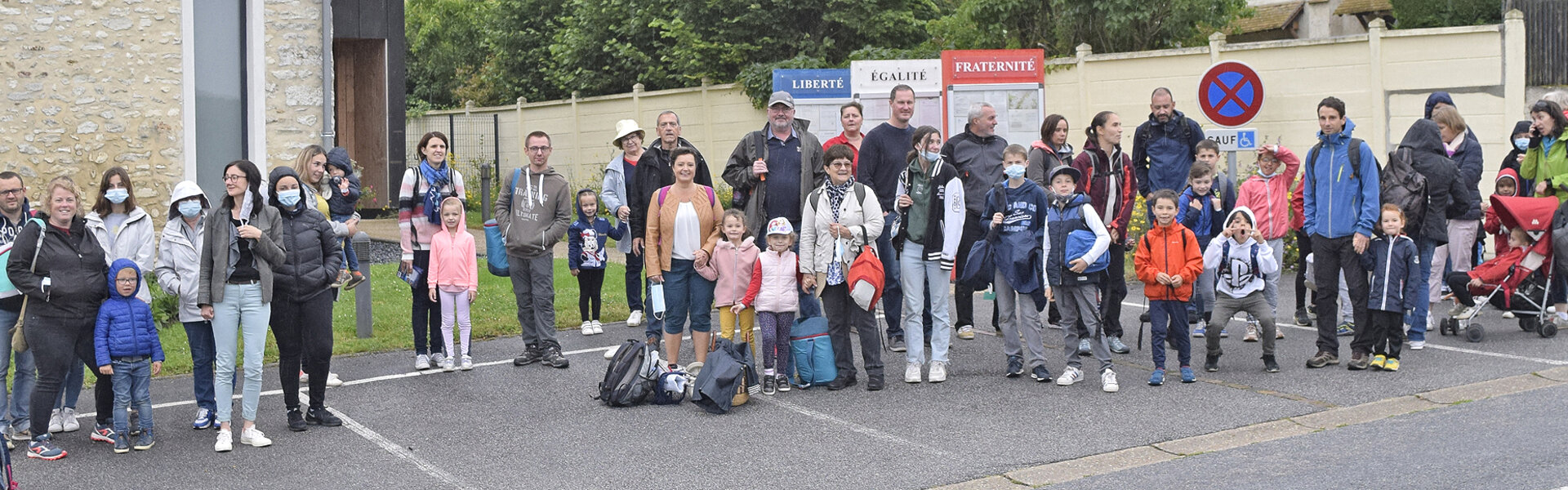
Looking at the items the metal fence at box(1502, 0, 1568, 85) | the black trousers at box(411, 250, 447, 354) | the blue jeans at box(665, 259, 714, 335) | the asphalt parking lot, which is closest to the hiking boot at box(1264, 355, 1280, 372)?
the asphalt parking lot

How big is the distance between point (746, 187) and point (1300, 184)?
14.3 feet

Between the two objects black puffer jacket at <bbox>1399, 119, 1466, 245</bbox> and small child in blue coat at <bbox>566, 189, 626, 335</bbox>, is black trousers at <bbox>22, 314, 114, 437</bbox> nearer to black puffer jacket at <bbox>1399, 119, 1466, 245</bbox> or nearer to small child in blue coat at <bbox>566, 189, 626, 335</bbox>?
small child in blue coat at <bbox>566, 189, 626, 335</bbox>

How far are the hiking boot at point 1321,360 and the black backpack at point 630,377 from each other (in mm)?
4389

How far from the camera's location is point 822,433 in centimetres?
779

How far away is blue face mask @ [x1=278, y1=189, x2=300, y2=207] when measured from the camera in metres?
7.66

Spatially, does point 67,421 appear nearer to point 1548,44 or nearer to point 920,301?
point 920,301

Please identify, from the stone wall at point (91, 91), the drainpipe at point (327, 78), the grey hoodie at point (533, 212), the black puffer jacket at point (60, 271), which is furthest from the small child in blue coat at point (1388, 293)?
the stone wall at point (91, 91)

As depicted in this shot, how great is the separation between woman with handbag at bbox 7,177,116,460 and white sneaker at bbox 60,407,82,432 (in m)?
0.47

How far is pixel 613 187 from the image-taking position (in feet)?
37.0

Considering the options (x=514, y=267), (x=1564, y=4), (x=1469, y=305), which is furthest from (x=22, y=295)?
(x=1564, y=4)

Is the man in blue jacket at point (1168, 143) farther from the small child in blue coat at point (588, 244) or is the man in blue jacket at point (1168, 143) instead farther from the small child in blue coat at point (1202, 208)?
the small child in blue coat at point (588, 244)

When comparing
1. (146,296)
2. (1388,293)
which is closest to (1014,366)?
(1388,293)

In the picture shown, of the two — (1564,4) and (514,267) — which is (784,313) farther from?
(1564,4)

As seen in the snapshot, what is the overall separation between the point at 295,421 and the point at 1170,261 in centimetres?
539
